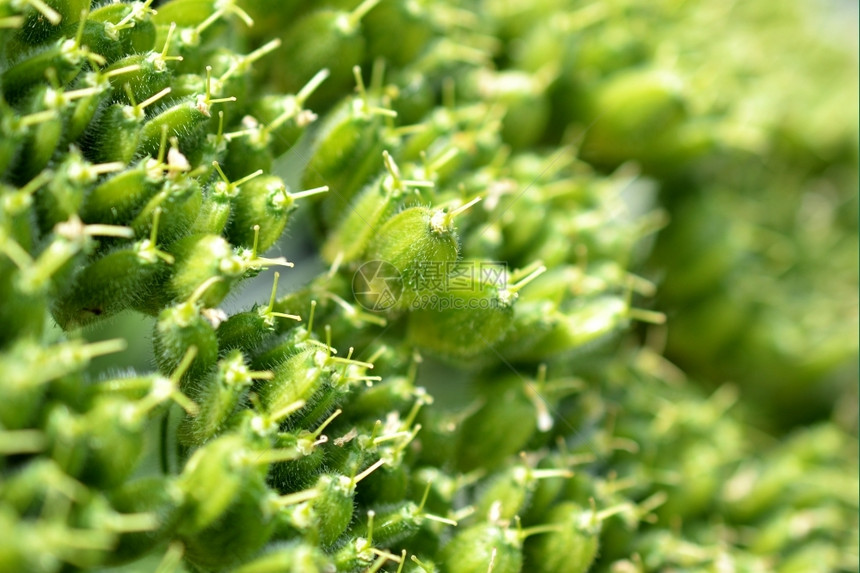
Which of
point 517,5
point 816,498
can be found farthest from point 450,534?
point 517,5

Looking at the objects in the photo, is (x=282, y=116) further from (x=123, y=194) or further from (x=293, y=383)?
(x=293, y=383)

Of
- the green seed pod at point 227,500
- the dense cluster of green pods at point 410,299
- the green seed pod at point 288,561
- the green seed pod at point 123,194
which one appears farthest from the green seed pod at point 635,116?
the green seed pod at point 288,561

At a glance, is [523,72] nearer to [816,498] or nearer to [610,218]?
[610,218]

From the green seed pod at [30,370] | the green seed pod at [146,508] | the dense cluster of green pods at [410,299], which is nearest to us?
the green seed pod at [30,370]

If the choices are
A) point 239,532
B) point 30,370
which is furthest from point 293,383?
point 30,370

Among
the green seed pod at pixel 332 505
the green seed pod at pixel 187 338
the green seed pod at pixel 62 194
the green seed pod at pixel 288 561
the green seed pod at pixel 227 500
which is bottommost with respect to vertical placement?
the green seed pod at pixel 332 505

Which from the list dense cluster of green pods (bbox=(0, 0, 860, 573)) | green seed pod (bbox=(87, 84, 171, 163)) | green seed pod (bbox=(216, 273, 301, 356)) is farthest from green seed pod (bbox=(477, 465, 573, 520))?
green seed pod (bbox=(87, 84, 171, 163))

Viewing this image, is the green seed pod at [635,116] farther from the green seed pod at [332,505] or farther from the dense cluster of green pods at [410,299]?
the green seed pod at [332,505]
